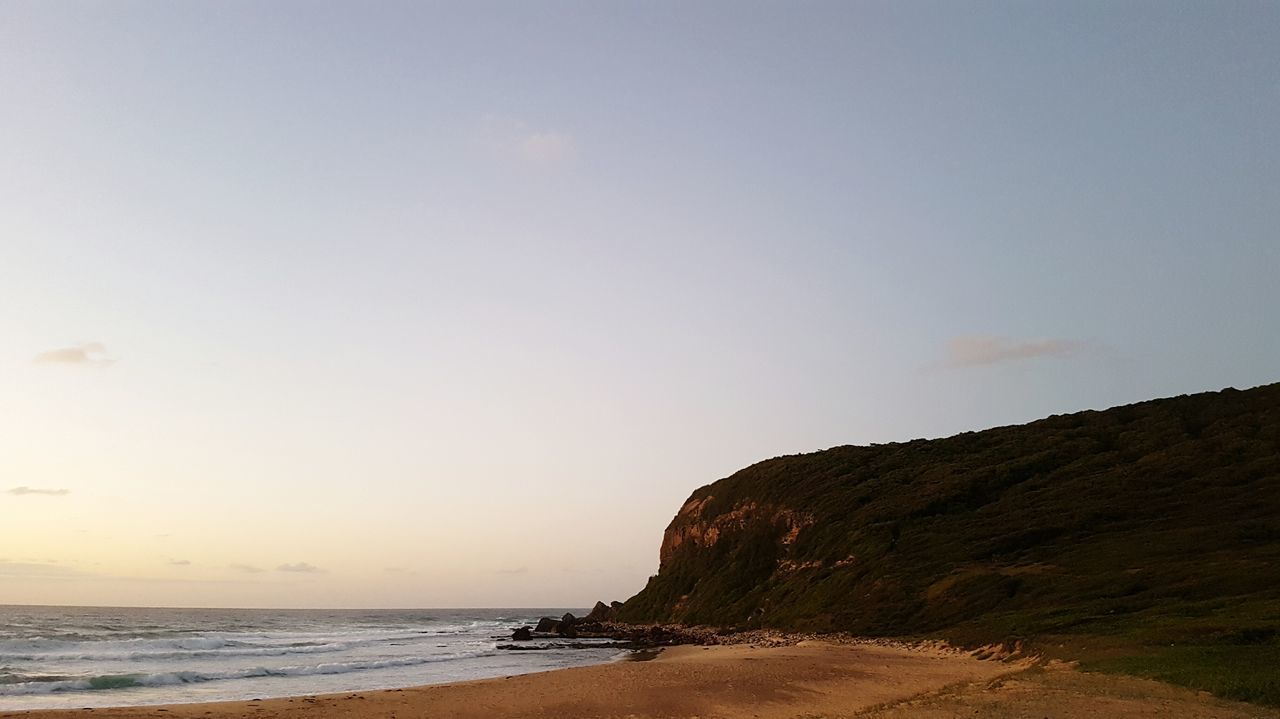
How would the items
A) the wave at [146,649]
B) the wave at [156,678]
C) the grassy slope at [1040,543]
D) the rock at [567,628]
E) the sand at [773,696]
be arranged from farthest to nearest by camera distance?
the rock at [567,628]
the wave at [146,649]
the wave at [156,678]
the grassy slope at [1040,543]
the sand at [773,696]

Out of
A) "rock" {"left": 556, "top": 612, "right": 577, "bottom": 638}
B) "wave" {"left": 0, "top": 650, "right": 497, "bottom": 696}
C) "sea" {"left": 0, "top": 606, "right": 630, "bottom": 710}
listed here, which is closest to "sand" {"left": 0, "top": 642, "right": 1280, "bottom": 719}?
"sea" {"left": 0, "top": 606, "right": 630, "bottom": 710}

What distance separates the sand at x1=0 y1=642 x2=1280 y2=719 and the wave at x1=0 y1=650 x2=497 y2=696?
14730 millimetres

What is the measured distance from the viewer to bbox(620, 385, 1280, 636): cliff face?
4369cm

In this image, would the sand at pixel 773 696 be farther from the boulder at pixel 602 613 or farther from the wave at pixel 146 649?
the boulder at pixel 602 613

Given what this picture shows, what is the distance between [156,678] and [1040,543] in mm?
57223

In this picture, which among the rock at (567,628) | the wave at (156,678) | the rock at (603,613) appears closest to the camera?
the wave at (156,678)

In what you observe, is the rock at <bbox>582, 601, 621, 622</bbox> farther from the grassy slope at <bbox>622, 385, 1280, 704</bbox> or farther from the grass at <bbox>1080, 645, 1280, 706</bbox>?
the grass at <bbox>1080, 645, 1280, 706</bbox>

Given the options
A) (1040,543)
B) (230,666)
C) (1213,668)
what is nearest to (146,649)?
(230,666)

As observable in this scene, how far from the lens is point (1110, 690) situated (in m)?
21.5

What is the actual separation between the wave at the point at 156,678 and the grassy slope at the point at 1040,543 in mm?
32626

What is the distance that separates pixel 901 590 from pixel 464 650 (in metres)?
38.4

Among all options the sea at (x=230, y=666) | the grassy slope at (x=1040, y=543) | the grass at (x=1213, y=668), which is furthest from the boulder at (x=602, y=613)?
the grass at (x=1213, y=668)

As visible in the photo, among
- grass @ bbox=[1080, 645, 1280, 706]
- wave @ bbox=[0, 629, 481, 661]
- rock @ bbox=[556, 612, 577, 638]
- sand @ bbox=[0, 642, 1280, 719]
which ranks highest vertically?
grass @ bbox=[1080, 645, 1280, 706]

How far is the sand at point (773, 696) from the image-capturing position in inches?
794
